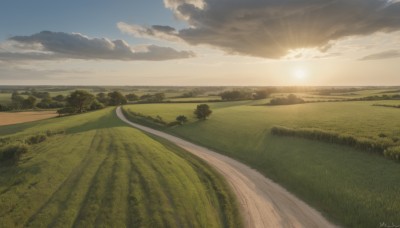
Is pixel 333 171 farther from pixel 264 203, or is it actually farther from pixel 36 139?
pixel 36 139

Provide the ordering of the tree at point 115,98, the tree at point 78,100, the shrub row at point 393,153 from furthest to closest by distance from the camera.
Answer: the tree at point 115,98
the tree at point 78,100
the shrub row at point 393,153

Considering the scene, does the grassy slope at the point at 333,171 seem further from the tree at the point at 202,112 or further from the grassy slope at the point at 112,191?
the tree at the point at 202,112

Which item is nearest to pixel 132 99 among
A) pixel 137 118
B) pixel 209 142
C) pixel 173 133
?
pixel 137 118

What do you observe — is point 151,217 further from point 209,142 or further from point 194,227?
point 209,142

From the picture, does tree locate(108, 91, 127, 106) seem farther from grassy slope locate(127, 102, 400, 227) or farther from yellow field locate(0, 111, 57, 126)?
grassy slope locate(127, 102, 400, 227)

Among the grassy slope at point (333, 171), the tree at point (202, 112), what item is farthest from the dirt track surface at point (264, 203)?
the tree at point (202, 112)

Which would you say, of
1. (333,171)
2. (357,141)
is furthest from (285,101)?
(333,171)
